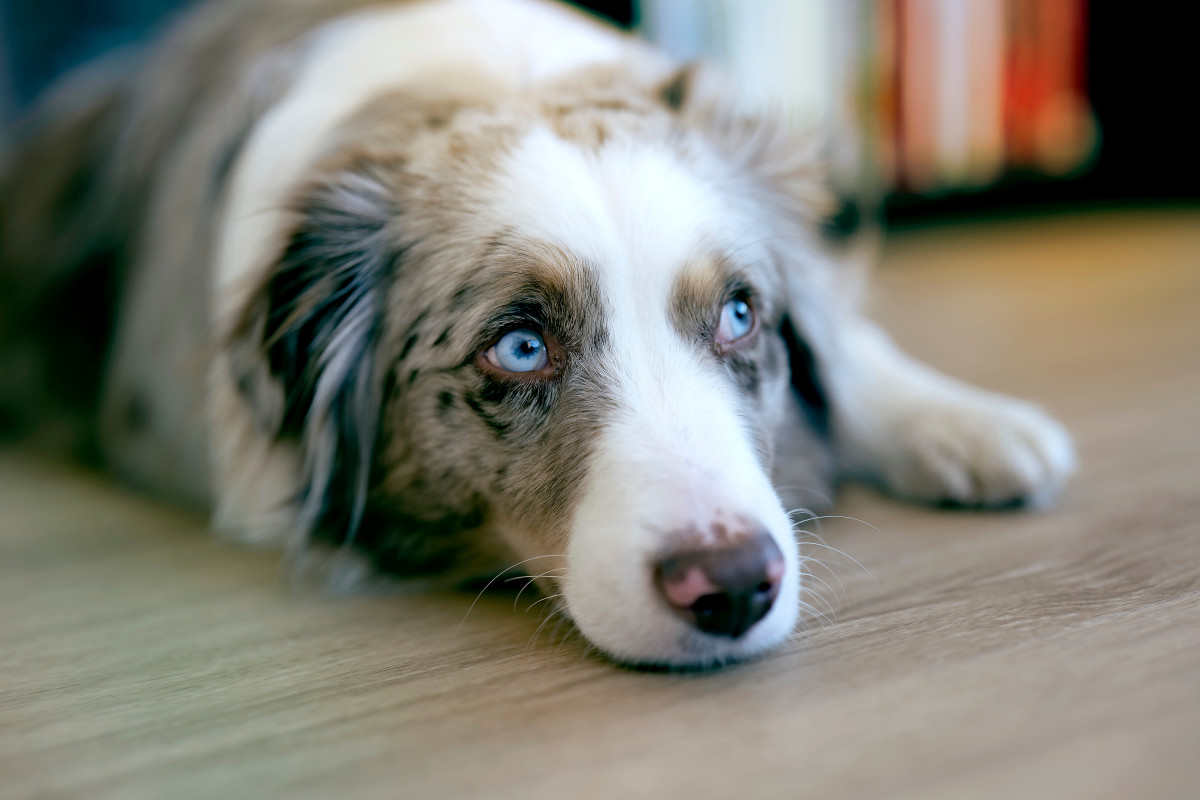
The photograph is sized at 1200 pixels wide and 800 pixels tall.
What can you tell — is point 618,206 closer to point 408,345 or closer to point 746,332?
point 746,332

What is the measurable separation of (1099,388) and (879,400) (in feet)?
2.77

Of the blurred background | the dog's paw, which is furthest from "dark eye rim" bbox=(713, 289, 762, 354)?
the blurred background

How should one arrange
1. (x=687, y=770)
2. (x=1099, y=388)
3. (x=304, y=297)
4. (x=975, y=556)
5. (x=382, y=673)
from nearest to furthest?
(x=687, y=770) → (x=382, y=673) → (x=975, y=556) → (x=304, y=297) → (x=1099, y=388)

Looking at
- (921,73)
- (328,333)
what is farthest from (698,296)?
(921,73)

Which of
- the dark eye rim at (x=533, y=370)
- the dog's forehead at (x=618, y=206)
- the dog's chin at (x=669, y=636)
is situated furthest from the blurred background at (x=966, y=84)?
the dog's chin at (x=669, y=636)

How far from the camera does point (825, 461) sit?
78.2 inches

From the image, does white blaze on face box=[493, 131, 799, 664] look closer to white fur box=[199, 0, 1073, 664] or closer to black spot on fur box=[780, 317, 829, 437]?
white fur box=[199, 0, 1073, 664]

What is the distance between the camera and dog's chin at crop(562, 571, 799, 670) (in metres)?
1.29

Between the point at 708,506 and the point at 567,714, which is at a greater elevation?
the point at 708,506

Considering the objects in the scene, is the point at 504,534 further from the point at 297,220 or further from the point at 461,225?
the point at 297,220

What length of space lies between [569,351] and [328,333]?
0.47m

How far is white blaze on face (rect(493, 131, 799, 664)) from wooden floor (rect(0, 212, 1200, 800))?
0.08 meters

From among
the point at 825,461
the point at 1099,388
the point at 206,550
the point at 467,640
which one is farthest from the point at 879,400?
the point at 206,550

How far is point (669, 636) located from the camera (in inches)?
50.7
